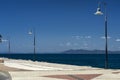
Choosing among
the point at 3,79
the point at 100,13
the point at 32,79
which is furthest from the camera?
the point at 100,13

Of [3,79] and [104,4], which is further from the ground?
[104,4]

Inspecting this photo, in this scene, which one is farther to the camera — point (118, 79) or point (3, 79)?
point (118, 79)

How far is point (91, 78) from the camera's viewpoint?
1068 inches

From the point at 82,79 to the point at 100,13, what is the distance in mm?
9359

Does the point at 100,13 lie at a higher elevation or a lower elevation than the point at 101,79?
higher

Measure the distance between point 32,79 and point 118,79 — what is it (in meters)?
5.19

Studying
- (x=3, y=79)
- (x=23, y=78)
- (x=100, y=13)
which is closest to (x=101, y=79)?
(x=23, y=78)

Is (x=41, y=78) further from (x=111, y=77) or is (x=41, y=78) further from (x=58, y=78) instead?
(x=111, y=77)

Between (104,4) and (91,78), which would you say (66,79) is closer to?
(91,78)

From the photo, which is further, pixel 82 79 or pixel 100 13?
pixel 100 13

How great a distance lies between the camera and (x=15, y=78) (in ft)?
88.2

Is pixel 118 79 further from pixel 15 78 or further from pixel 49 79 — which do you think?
pixel 15 78

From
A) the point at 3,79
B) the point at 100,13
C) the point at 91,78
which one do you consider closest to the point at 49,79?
the point at 91,78

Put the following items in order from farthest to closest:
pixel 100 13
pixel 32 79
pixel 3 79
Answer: pixel 100 13 → pixel 32 79 → pixel 3 79
